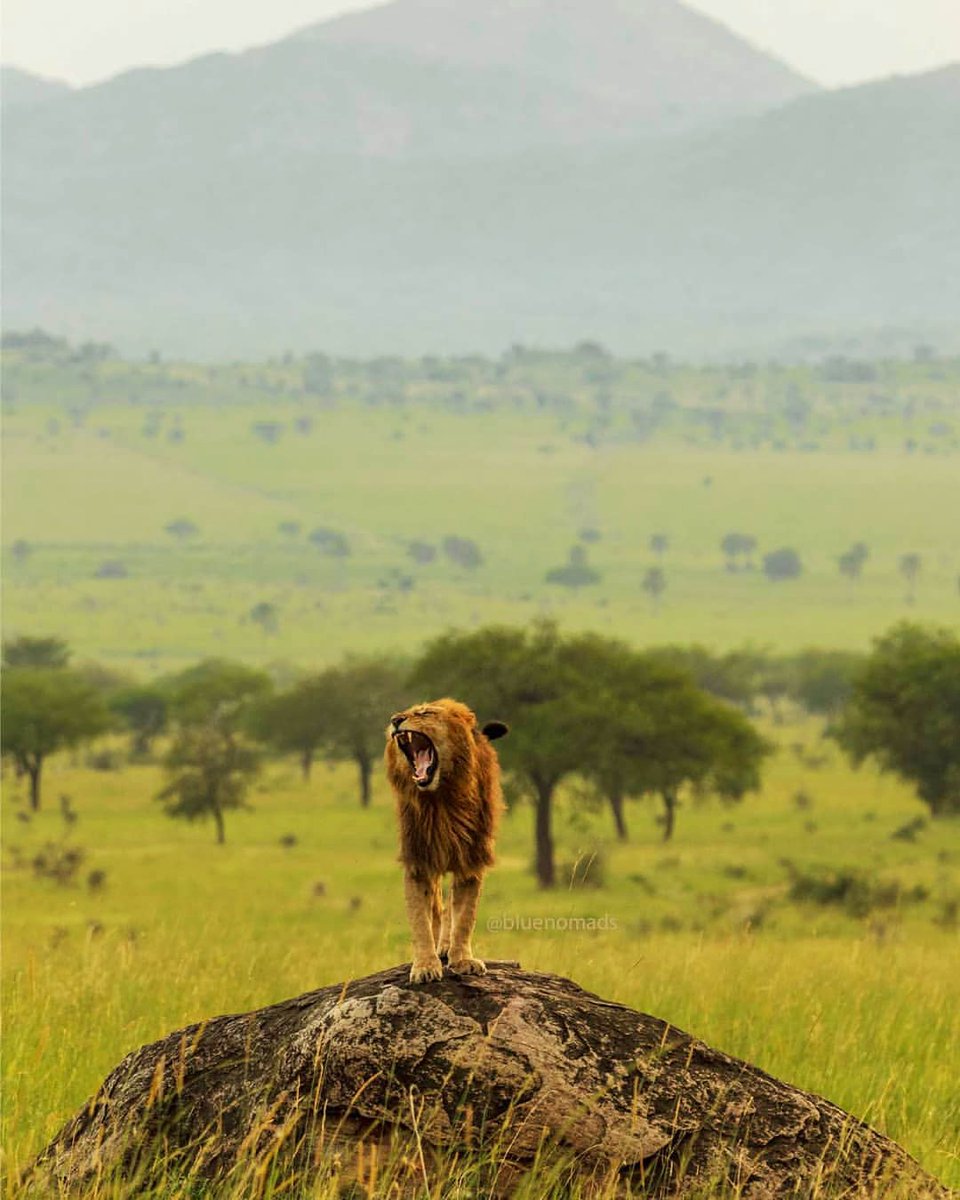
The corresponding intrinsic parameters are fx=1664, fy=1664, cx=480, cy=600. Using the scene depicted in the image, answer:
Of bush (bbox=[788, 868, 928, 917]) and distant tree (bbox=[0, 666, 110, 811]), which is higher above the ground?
bush (bbox=[788, 868, 928, 917])

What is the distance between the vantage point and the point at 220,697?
99875mm

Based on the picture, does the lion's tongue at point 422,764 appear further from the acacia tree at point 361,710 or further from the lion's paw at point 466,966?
the acacia tree at point 361,710

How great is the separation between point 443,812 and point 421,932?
0.64m

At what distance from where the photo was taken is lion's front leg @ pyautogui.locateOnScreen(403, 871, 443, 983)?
7.79 m

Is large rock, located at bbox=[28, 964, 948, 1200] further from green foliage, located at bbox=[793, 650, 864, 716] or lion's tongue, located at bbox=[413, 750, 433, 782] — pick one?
green foliage, located at bbox=[793, 650, 864, 716]

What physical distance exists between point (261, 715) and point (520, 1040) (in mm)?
85428

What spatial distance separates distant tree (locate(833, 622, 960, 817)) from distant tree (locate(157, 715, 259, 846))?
88.7 ft

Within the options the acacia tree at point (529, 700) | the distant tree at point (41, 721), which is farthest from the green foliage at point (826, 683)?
the acacia tree at point (529, 700)

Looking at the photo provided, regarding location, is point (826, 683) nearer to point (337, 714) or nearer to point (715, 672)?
point (715, 672)

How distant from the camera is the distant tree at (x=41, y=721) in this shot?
266 feet

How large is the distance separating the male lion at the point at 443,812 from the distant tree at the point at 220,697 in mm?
86314

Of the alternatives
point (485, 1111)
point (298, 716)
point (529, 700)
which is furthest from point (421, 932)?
point (298, 716)

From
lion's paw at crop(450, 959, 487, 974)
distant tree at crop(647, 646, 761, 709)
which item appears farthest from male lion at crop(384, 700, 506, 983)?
distant tree at crop(647, 646, 761, 709)

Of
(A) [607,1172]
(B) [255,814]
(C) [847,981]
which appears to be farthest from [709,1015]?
(B) [255,814]
